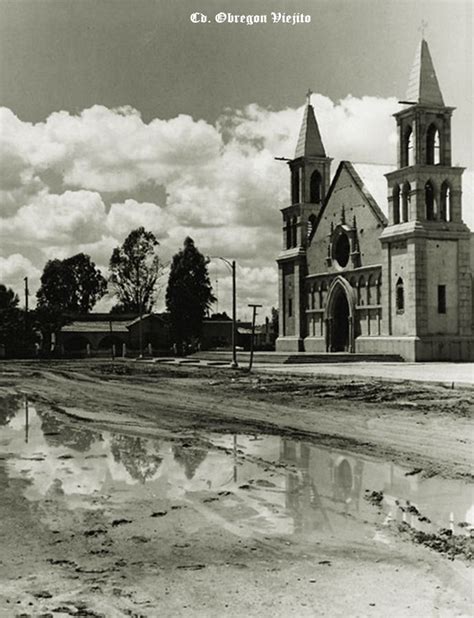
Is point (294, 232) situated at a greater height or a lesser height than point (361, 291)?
greater

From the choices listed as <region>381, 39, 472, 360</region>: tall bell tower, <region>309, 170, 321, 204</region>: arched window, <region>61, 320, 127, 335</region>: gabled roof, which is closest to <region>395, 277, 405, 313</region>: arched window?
<region>381, 39, 472, 360</region>: tall bell tower

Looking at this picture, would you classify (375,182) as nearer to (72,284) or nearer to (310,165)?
(310,165)

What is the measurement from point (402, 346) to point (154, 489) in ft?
119

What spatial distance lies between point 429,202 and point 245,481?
3849 centimetres

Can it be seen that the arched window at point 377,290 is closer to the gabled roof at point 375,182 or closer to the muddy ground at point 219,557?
the gabled roof at point 375,182

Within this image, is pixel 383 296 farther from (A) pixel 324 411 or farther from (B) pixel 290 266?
(A) pixel 324 411

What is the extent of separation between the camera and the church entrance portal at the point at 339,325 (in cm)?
5635

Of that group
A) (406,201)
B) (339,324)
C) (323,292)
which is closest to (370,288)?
(339,324)

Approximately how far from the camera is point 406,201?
155 ft

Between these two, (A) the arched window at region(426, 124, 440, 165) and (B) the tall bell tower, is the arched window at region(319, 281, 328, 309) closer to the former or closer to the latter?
(B) the tall bell tower

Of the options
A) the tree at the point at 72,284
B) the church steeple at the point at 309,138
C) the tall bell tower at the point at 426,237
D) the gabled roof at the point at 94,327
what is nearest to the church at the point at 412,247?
the tall bell tower at the point at 426,237

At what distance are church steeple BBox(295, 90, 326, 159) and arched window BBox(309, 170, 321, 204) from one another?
5.56ft

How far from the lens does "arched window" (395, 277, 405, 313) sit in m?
46.8

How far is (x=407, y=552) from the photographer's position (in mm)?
7477
